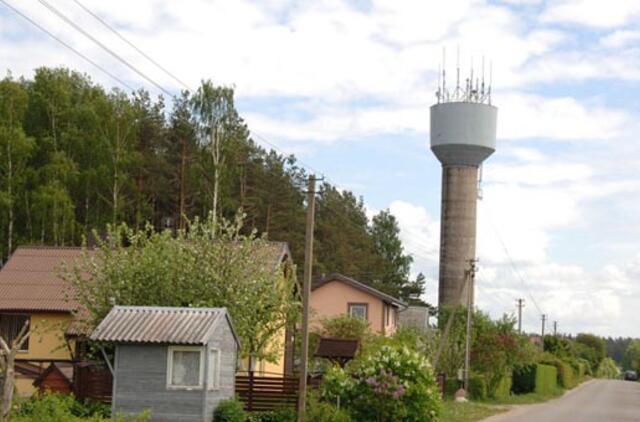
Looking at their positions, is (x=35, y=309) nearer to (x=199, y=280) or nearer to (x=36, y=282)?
(x=36, y=282)

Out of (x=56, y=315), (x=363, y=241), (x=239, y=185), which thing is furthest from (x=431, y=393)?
(x=363, y=241)

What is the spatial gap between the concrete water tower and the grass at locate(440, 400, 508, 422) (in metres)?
25.1

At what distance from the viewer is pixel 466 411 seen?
38.8 metres

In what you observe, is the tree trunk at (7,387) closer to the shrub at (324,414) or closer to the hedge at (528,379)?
the shrub at (324,414)

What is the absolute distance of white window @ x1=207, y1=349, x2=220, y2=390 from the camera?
25.2m

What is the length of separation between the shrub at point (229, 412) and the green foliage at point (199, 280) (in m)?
5.58

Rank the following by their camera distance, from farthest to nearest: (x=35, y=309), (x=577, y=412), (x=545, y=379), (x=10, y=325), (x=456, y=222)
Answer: (x=456, y=222) → (x=545, y=379) → (x=577, y=412) → (x=10, y=325) → (x=35, y=309)

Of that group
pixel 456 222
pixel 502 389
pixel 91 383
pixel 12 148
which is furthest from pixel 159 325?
pixel 456 222

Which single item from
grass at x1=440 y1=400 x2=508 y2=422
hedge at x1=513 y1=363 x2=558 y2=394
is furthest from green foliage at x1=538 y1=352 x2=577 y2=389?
grass at x1=440 y1=400 x2=508 y2=422

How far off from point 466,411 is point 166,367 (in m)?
17.0

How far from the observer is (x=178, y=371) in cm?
2508

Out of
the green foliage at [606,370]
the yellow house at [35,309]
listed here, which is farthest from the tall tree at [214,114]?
the green foliage at [606,370]

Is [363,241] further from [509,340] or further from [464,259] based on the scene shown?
[509,340]

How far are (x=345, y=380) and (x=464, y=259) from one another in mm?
43663
